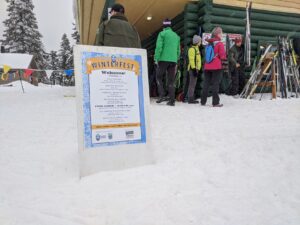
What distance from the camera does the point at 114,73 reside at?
9.56 ft

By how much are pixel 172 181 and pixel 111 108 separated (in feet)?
3.00

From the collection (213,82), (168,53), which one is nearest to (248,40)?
(213,82)

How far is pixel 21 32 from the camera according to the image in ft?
138

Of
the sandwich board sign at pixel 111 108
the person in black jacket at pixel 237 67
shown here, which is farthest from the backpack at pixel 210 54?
the sandwich board sign at pixel 111 108

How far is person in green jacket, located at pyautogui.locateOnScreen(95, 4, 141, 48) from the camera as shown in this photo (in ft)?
14.1

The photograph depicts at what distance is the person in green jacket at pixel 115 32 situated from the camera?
4.29m

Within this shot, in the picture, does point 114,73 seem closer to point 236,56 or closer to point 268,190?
point 268,190

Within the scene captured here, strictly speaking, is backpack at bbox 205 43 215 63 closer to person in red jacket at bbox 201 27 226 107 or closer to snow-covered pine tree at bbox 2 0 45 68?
person in red jacket at bbox 201 27 226 107

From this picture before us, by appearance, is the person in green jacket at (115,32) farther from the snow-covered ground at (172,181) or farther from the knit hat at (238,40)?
the knit hat at (238,40)

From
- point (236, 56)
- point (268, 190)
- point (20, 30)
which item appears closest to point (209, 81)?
point (236, 56)

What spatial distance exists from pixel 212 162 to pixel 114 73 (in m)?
1.31

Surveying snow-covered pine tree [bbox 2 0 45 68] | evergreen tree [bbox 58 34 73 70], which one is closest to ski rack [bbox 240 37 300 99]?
snow-covered pine tree [bbox 2 0 45 68]

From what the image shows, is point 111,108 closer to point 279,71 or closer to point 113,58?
point 113,58

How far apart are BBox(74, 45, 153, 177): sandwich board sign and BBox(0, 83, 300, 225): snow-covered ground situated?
168 mm
